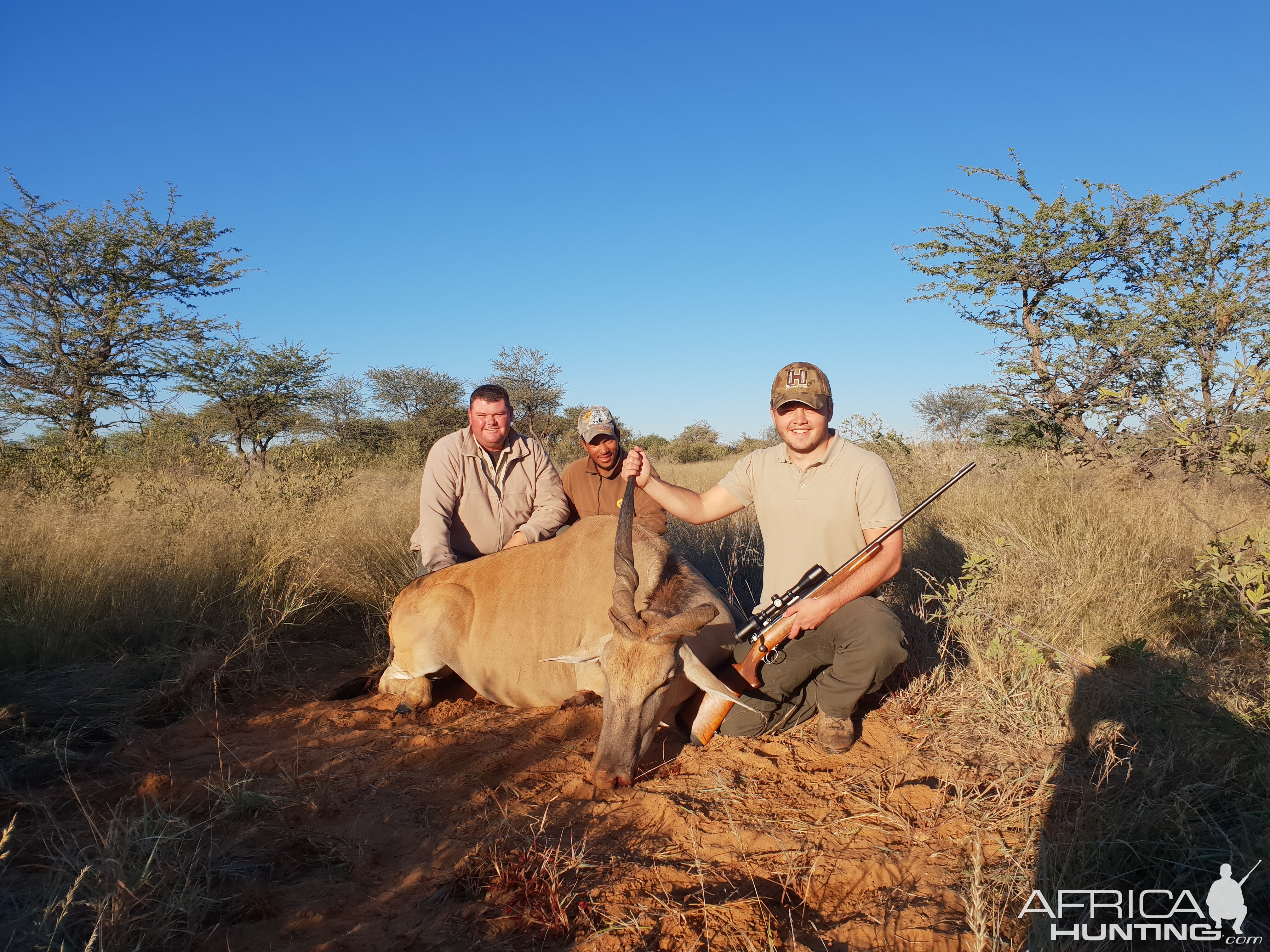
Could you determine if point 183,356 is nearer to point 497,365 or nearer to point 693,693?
point 497,365

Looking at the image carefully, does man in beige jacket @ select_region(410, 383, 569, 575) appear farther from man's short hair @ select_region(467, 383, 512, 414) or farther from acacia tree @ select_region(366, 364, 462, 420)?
acacia tree @ select_region(366, 364, 462, 420)

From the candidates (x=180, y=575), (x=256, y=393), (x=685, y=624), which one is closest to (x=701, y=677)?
(x=685, y=624)

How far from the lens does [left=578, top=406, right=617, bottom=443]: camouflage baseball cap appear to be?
20.5 feet

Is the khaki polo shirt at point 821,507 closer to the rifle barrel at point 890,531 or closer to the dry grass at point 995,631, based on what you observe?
the rifle barrel at point 890,531

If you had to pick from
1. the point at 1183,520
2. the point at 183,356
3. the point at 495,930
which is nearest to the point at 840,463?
the point at 495,930

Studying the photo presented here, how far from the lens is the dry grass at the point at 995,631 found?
2.78 meters

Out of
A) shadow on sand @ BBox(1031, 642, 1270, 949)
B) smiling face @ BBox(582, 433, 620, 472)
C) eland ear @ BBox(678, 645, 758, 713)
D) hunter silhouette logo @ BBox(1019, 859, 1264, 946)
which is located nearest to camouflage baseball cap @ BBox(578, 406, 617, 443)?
smiling face @ BBox(582, 433, 620, 472)

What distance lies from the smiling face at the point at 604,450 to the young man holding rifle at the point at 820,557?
1778 mm

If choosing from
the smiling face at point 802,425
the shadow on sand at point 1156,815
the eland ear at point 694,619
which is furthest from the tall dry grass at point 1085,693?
the smiling face at point 802,425

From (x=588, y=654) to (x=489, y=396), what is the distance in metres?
2.96

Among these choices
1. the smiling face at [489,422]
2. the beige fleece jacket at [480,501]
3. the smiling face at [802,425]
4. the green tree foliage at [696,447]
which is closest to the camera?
the smiling face at [802,425]

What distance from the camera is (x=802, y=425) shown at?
13.7ft

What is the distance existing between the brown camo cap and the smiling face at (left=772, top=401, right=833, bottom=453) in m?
0.03

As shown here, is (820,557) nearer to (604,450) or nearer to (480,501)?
(604,450)
